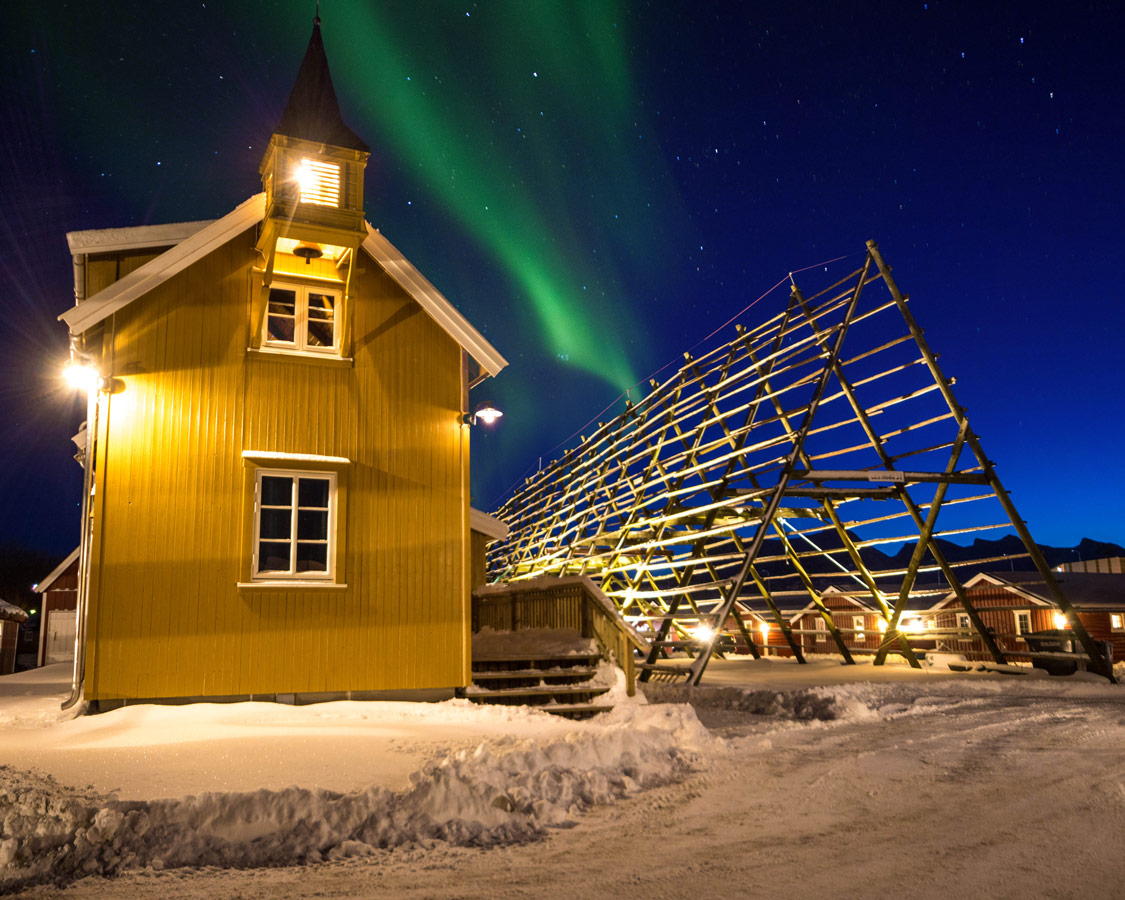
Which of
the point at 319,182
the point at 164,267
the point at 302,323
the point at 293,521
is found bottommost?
the point at 293,521

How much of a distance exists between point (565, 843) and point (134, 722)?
541cm

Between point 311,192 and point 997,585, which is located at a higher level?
point 311,192

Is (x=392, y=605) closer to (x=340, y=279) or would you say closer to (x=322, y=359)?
(x=322, y=359)

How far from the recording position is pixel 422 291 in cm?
1189

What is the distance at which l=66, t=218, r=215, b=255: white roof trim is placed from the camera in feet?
35.5

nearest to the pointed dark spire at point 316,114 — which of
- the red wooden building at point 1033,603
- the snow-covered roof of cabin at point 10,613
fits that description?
the red wooden building at point 1033,603

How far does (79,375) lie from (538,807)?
8.60 metres

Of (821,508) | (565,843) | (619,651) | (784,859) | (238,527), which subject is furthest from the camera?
(821,508)

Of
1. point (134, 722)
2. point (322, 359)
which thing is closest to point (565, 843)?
point (134, 722)

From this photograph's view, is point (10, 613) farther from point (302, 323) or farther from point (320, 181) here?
point (320, 181)

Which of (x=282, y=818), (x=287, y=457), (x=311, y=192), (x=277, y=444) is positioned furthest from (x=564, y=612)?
(x=282, y=818)

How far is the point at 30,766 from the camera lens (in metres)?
→ 6.52

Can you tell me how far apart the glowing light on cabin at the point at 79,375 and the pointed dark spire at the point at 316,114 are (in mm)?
3906

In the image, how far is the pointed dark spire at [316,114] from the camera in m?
11.2
